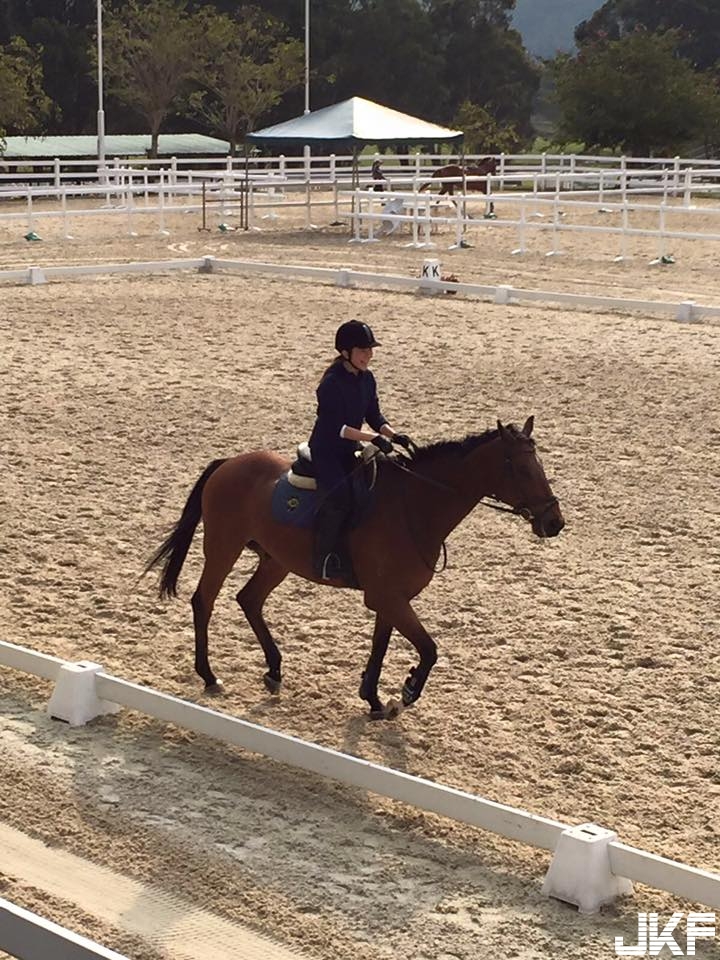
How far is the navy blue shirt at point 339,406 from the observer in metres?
6.08

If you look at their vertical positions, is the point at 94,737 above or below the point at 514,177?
below

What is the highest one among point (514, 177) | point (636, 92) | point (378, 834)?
point (636, 92)

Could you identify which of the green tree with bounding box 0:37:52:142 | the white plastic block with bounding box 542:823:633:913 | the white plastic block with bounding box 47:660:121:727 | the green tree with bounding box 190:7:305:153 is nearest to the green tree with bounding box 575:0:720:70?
the green tree with bounding box 190:7:305:153

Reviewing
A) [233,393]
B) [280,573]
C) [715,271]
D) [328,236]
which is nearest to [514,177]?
[328,236]

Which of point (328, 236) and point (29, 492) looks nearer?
point (29, 492)

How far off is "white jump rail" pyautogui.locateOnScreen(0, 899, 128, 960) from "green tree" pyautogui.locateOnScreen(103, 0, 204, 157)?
4266 cm

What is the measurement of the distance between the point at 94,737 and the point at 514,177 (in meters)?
21.3

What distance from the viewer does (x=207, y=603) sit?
6.65 meters

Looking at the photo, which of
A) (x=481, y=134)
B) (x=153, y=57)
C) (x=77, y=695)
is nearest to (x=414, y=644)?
(x=77, y=695)

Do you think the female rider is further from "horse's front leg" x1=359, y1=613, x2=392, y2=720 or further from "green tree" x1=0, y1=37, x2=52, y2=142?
"green tree" x1=0, y1=37, x2=52, y2=142

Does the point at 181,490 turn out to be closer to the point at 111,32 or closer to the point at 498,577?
the point at 498,577

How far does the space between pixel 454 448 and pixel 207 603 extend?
1.37 m

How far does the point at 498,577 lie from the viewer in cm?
824

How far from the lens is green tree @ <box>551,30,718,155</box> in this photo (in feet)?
142
